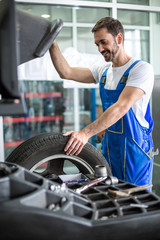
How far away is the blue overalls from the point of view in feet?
5.42

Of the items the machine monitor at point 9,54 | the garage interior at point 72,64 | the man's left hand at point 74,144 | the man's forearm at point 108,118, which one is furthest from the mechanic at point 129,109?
the garage interior at point 72,64

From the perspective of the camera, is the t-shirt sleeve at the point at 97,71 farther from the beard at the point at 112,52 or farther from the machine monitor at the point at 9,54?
the machine monitor at the point at 9,54

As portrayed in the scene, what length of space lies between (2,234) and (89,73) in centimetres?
163

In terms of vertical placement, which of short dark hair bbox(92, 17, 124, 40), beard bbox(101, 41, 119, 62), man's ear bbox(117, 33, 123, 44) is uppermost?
short dark hair bbox(92, 17, 124, 40)

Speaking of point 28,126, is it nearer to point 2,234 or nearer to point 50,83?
point 50,83

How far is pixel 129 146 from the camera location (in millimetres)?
1654

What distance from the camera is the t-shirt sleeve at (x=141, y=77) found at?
60.6 inches

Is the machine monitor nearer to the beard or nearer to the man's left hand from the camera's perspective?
the man's left hand

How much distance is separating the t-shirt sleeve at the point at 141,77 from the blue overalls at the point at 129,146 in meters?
0.06

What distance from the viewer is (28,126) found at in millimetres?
3484

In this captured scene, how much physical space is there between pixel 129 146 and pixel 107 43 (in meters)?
0.65

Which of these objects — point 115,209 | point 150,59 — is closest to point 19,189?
point 115,209

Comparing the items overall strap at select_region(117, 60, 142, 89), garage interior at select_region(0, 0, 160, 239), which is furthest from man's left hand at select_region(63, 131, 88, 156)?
garage interior at select_region(0, 0, 160, 239)

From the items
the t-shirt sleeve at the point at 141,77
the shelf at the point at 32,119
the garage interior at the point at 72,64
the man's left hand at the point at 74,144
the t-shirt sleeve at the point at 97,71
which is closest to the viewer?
the man's left hand at the point at 74,144
